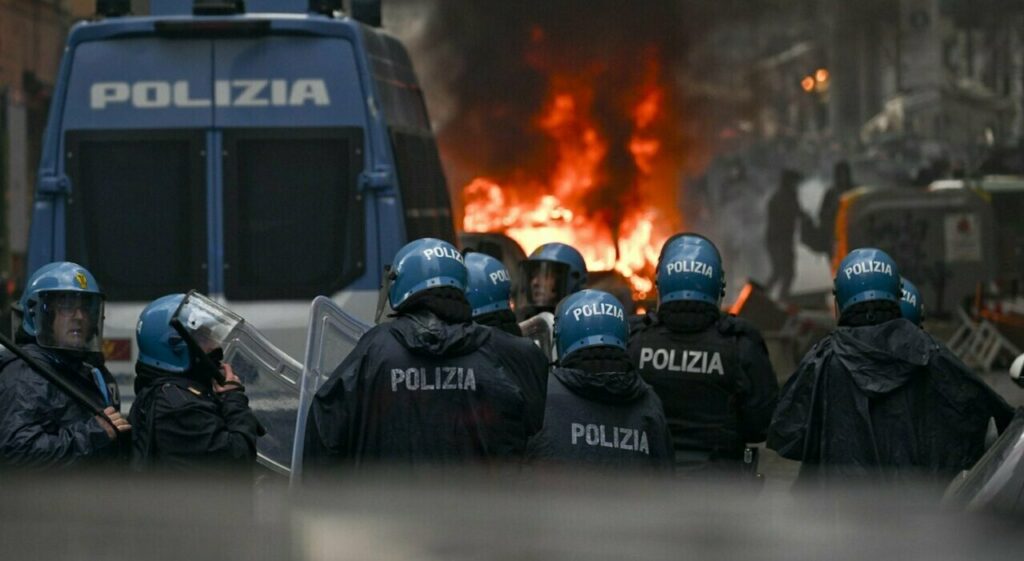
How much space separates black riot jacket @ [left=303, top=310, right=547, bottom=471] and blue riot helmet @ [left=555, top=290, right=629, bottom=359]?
1.62 ft

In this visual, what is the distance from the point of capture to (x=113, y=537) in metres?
1.78

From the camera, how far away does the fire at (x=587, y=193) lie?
1923cm

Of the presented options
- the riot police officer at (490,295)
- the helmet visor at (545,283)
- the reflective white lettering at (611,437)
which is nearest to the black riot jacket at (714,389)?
the riot police officer at (490,295)

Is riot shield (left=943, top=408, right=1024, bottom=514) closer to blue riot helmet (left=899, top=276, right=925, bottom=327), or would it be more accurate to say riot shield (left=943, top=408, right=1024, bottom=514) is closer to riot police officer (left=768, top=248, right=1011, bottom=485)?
riot police officer (left=768, top=248, right=1011, bottom=485)

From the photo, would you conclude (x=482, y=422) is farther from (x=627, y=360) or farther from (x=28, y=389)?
(x=28, y=389)

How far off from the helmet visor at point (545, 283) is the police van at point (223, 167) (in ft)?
3.29

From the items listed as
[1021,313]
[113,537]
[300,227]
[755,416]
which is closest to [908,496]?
[113,537]

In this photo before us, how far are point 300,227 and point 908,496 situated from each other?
292 inches

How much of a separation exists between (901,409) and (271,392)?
1.90 meters

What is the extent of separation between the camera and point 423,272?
5250 mm

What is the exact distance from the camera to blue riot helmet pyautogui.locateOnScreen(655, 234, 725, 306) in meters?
6.49

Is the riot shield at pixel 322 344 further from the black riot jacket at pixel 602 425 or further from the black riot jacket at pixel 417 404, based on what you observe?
the black riot jacket at pixel 602 425

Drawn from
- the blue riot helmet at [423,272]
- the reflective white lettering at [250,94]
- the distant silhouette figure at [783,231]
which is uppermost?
the reflective white lettering at [250,94]

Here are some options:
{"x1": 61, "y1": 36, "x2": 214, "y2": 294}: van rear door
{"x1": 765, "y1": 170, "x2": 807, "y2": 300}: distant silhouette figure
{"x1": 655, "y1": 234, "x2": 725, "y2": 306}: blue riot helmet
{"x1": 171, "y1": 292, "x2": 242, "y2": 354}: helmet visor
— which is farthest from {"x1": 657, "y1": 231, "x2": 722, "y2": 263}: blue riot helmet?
{"x1": 765, "y1": 170, "x2": 807, "y2": 300}: distant silhouette figure
